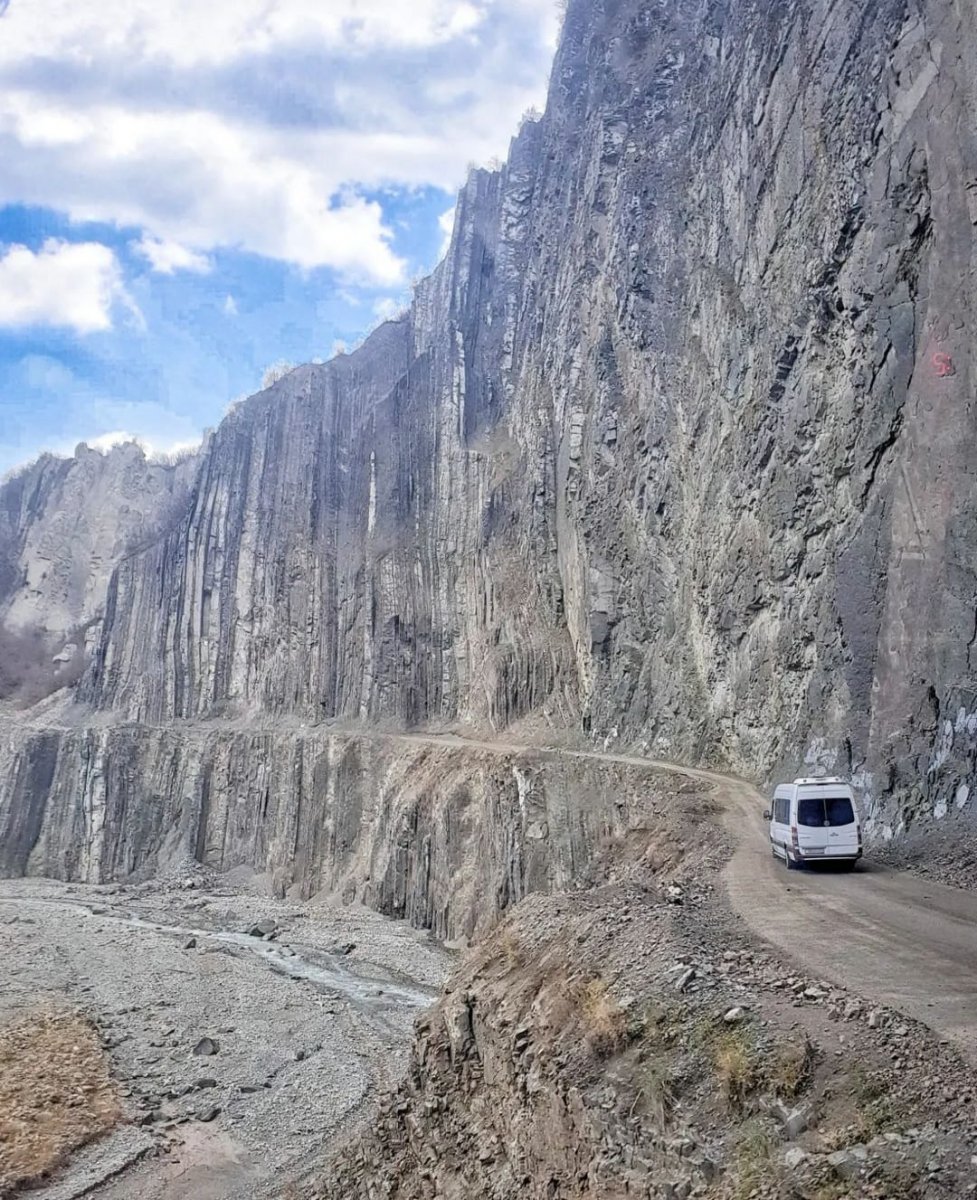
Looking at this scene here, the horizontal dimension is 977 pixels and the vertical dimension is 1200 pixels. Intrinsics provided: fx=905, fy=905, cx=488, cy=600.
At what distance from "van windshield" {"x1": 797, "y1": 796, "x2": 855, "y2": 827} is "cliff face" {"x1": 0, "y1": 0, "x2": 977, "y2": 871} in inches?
72.8

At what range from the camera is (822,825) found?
14.0m

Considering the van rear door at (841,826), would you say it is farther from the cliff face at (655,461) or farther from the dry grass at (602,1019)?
the dry grass at (602,1019)

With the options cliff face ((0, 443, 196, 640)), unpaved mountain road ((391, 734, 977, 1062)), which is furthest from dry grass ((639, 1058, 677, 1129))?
cliff face ((0, 443, 196, 640))

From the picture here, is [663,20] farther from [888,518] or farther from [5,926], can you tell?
[5,926]

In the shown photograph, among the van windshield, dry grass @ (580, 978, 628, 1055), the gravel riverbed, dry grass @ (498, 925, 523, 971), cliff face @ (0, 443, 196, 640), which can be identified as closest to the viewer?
dry grass @ (580, 978, 628, 1055)

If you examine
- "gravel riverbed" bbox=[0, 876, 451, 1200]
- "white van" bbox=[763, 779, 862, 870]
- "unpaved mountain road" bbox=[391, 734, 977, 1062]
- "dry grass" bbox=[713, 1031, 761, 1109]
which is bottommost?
"gravel riverbed" bbox=[0, 876, 451, 1200]

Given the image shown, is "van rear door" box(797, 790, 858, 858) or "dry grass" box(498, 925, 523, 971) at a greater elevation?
"van rear door" box(797, 790, 858, 858)

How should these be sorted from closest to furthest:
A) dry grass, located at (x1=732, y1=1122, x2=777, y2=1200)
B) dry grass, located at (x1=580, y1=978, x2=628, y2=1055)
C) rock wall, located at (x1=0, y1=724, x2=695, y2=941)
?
dry grass, located at (x1=732, y1=1122, x2=777, y2=1200), dry grass, located at (x1=580, y1=978, x2=628, y2=1055), rock wall, located at (x1=0, y1=724, x2=695, y2=941)

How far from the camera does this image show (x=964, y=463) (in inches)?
616

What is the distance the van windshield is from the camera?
14.0 m

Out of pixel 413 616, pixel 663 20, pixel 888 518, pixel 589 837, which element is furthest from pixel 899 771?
pixel 663 20

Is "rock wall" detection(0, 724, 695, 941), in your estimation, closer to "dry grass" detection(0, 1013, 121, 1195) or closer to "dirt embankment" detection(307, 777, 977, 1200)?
"dirt embankment" detection(307, 777, 977, 1200)

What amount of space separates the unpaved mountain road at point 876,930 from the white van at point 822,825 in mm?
267

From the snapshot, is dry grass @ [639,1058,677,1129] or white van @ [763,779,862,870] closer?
dry grass @ [639,1058,677,1129]
